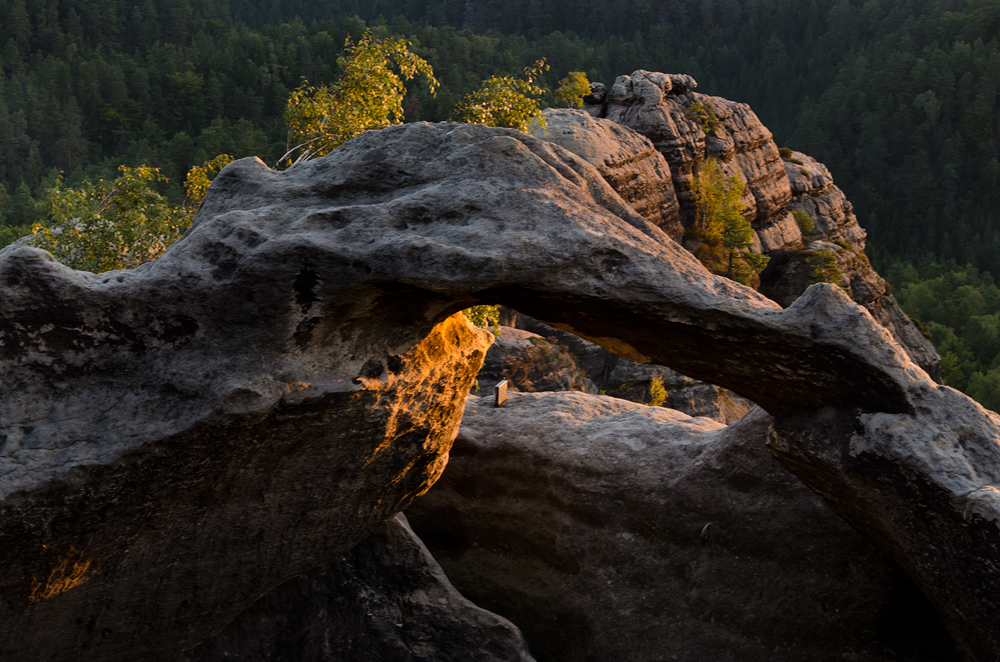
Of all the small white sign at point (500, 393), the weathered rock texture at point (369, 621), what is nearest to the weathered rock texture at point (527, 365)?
the small white sign at point (500, 393)

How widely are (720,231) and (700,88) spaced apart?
90.8 m

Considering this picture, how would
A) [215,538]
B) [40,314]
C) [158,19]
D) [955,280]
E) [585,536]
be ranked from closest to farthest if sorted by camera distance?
[40,314], [215,538], [585,536], [955,280], [158,19]

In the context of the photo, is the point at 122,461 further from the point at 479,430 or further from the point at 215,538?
the point at 479,430

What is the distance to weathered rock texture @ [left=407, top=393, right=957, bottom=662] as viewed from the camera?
9383mm

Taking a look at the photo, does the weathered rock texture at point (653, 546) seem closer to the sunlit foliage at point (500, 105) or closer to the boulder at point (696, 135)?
the sunlit foliage at point (500, 105)

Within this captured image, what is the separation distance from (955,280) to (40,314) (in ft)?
279

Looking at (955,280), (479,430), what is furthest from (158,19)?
(479,430)

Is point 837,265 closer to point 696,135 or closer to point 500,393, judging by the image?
point 696,135

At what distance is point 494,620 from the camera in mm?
9992

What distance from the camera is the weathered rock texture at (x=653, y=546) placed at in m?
9.38

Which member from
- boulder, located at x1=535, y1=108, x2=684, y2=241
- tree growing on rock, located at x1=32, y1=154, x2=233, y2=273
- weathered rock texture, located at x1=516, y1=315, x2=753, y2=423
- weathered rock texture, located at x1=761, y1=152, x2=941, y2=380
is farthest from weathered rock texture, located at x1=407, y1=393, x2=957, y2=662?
weathered rock texture, located at x1=761, y1=152, x2=941, y2=380

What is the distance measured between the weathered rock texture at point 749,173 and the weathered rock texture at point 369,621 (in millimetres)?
22396

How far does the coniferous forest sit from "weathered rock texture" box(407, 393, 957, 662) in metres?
50.6

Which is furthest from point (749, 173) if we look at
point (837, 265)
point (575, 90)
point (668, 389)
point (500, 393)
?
point (500, 393)
